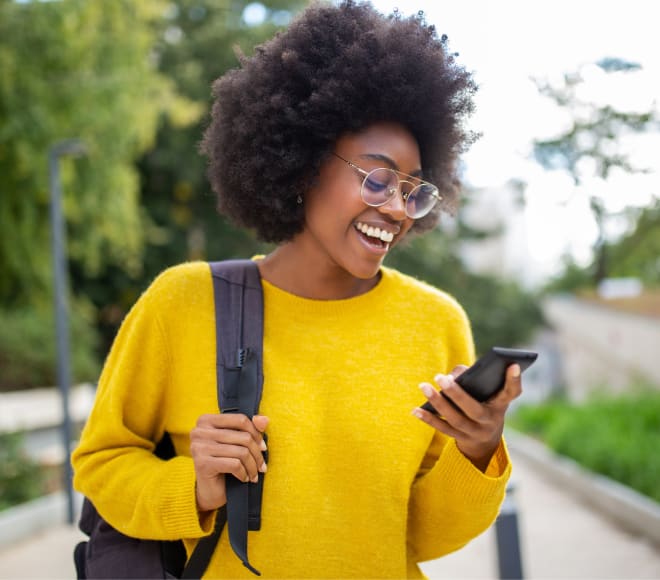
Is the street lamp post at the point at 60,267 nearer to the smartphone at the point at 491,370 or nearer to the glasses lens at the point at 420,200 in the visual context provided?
the glasses lens at the point at 420,200

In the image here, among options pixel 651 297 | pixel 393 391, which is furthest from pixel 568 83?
pixel 651 297

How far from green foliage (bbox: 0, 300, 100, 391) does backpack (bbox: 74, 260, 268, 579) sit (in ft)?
42.5

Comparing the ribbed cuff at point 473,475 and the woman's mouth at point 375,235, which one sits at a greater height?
the woman's mouth at point 375,235

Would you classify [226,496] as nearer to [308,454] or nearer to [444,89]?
[308,454]

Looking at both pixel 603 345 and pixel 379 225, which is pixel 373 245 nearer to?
pixel 379 225

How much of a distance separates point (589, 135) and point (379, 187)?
486 cm

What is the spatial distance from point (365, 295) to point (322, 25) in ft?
2.30

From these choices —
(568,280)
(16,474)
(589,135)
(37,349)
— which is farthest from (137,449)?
(568,280)

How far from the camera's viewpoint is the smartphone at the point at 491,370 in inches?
64.0

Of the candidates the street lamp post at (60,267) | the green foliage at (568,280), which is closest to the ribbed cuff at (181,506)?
the street lamp post at (60,267)

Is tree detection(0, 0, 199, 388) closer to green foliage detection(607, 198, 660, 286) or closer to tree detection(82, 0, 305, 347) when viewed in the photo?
tree detection(82, 0, 305, 347)

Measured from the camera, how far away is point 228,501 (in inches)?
75.3

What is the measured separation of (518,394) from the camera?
5.63ft

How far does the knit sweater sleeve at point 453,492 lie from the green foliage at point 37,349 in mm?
13096
